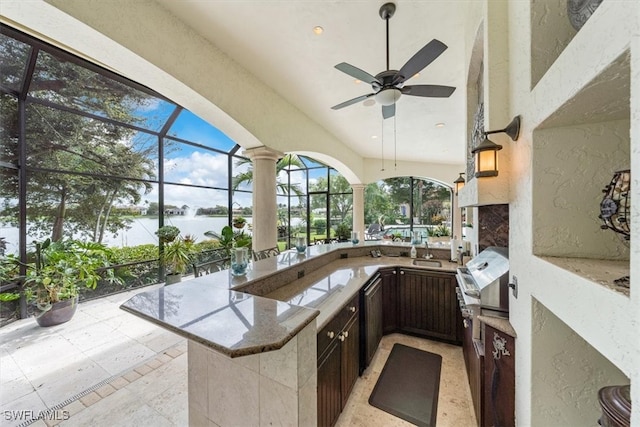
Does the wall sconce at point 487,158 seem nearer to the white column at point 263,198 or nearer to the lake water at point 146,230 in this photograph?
the white column at point 263,198

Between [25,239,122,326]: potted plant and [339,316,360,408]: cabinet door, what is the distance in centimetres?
400

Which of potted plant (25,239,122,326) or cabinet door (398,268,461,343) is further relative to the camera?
potted plant (25,239,122,326)

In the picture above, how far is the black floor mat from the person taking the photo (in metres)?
1.90

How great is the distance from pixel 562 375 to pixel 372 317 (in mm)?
1536

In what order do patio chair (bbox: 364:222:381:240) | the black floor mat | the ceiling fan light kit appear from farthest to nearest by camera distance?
1. patio chair (bbox: 364:222:381:240)
2. the ceiling fan light kit
3. the black floor mat

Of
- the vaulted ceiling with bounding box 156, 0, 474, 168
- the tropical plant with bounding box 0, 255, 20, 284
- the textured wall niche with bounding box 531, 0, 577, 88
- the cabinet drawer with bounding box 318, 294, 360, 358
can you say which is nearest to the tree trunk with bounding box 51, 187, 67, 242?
the tropical plant with bounding box 0, 255, 20, 284

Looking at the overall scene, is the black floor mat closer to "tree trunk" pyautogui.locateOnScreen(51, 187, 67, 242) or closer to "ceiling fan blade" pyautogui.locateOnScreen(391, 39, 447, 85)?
"ceiling fan blade" pyautogui.locateOnScreen(391, 39, 447, 85)

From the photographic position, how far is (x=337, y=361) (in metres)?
1.66

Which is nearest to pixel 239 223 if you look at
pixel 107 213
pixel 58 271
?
pixel 107 213

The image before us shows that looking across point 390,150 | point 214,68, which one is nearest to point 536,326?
point 214,68

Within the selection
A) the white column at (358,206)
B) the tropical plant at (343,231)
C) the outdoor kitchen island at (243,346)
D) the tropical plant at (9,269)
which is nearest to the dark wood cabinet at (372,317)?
the outdoor kitchen island at (243,346)

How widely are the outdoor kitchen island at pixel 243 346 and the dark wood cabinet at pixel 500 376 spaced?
3.06 ft

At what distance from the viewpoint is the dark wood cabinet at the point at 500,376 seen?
51.2 inches

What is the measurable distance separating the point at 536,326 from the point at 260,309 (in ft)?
4.29
